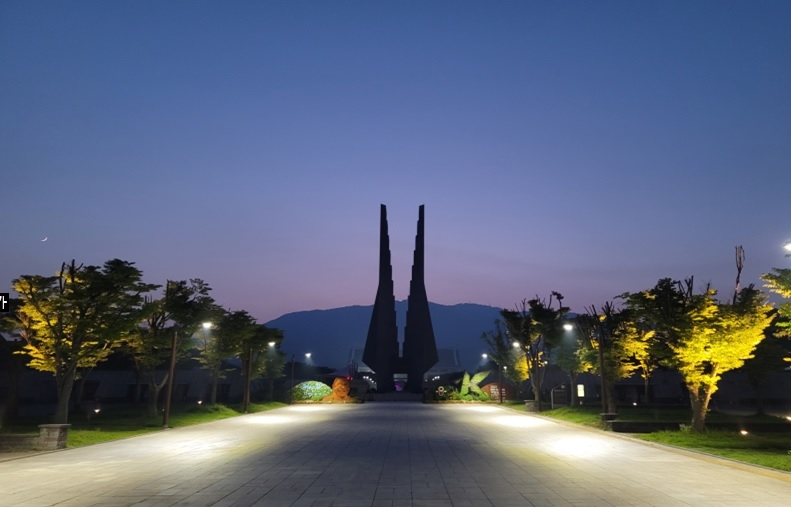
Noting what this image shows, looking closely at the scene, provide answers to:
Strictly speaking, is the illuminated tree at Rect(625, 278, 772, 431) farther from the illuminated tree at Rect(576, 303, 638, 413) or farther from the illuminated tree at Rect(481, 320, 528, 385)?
the illuminated tree at Rect(481, 320, 528, 385)

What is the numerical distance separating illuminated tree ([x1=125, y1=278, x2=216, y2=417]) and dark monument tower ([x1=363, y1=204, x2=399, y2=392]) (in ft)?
141

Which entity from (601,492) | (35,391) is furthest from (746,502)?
(35,391)

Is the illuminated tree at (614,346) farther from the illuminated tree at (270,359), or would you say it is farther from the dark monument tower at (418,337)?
the dark monument tower at (418,337)

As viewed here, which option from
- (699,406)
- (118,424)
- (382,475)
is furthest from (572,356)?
(118,424)

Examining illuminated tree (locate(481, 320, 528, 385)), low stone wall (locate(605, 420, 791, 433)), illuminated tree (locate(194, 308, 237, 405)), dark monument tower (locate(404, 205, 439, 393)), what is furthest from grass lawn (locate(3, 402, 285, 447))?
dark monument tower (locate(404, 205, 439, 393))

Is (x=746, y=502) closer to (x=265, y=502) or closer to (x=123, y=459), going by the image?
(x=265, y=502)

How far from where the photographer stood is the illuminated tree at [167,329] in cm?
3244

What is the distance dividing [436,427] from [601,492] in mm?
17969

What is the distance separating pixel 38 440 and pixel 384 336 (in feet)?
211

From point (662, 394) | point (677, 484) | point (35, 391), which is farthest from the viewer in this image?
point (662, 394)

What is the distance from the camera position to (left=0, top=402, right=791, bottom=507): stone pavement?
1086 cm

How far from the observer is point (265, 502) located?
10.6 metres

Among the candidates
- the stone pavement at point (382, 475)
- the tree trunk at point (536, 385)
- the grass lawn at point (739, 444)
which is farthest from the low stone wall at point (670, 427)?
the tree trunk at point (536, 385)

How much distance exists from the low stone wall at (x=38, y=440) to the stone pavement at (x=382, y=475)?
86cm
